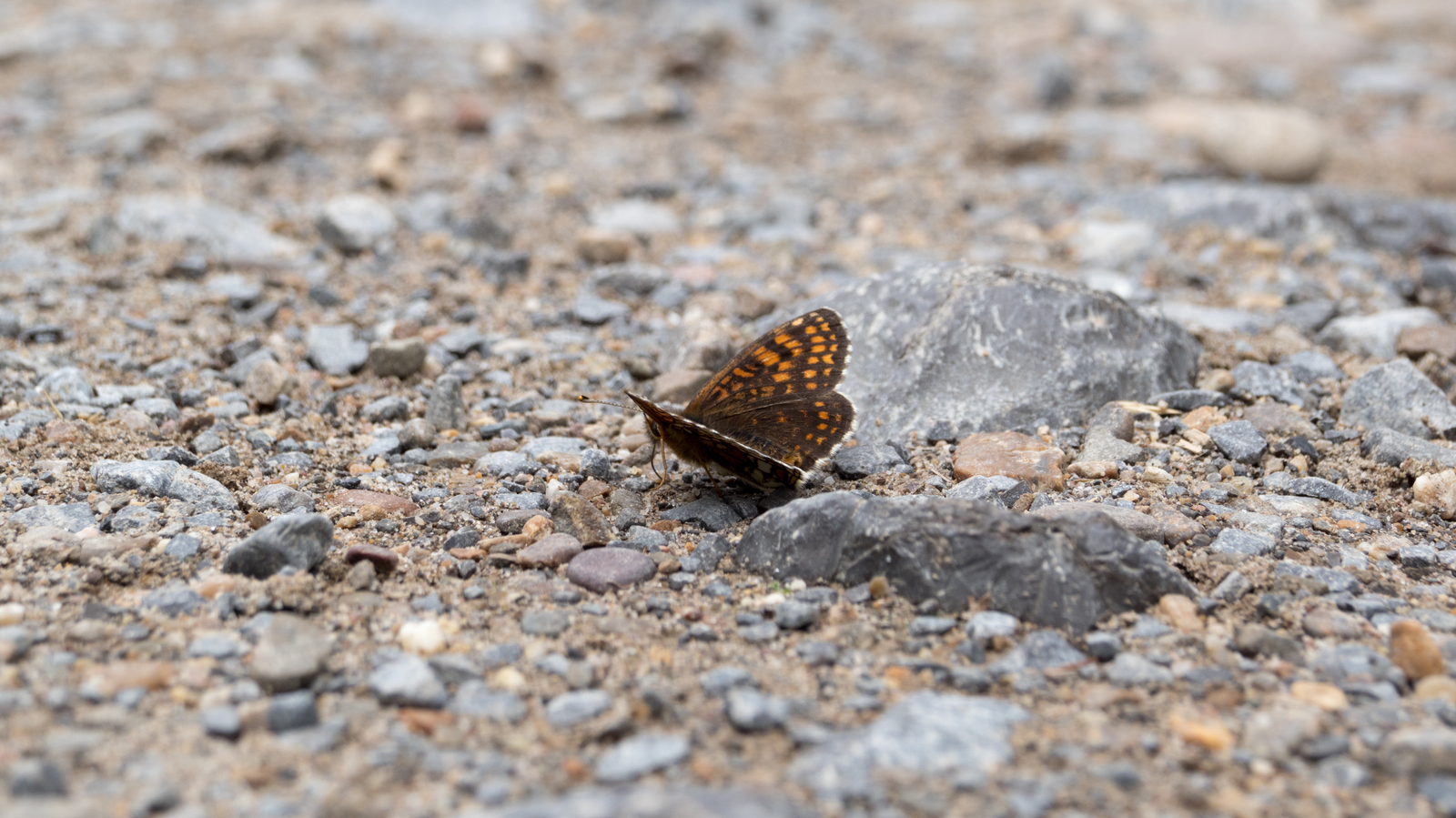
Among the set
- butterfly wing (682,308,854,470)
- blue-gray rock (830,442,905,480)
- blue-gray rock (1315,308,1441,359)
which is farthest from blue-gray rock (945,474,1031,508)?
blue-gray rock (1315,308,1441,359)

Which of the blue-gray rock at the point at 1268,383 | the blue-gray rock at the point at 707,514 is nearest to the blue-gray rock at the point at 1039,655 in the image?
the blue-gray rock at the point at 707,514

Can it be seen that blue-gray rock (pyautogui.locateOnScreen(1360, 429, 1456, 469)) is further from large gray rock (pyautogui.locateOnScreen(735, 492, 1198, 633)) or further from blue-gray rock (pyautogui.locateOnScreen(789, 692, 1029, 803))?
blue-gray rock (pyautogui.locateOnScreen(789, 692, 1029, 803))

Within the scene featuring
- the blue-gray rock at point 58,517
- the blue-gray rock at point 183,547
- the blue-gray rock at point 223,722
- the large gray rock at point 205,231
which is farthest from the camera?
the large gray rock at point 205,231

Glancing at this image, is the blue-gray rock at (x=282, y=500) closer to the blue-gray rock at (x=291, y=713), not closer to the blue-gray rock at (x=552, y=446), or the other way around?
the blue-gray rock at (x=552, y=446)

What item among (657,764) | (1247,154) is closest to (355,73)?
(1247,154)

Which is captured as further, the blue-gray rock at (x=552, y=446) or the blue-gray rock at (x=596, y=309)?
the blue-gray rock at (x=596, y=309)

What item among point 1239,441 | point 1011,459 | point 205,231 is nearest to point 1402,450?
point 1239,441
